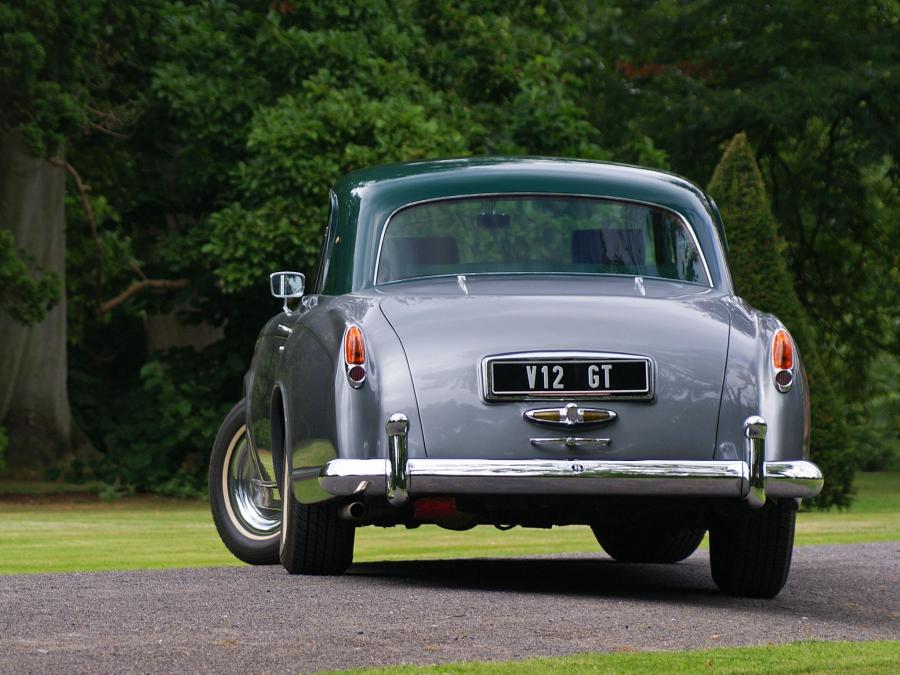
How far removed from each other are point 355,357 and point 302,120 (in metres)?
14.3

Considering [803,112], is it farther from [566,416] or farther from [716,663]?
[716,663]

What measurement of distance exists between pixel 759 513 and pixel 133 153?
61.1 feet

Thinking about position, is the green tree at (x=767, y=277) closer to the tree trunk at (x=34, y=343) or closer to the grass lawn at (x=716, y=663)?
the tree trunk at (x=34, y=343)

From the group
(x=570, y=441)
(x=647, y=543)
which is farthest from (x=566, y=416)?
(x=647, y=543)

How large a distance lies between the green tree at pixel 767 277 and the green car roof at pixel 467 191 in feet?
39.0

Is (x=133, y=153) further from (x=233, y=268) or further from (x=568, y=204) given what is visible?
(x=568, y=204)

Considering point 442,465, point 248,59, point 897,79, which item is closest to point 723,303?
point 442,465

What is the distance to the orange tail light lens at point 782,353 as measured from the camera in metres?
7.37

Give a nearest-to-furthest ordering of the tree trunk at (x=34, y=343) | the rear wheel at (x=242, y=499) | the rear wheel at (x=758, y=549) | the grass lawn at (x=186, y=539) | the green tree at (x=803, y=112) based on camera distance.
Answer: the rear wheel at (x=758, y=549) → the rear wheel at (x=242, y=499) → the grass lawn at (x=186, y=539) → the tree trunk at (x=34, y=343) → the green tree at (x=803, y=112)

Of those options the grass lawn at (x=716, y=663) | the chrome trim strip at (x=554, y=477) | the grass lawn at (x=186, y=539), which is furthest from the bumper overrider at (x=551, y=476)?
the grass lawn at (x=186, y=539)

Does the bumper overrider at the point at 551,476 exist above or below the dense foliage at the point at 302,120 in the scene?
below

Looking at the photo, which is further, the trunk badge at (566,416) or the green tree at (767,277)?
the green tree at (767,277)

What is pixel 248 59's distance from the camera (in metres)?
23.0

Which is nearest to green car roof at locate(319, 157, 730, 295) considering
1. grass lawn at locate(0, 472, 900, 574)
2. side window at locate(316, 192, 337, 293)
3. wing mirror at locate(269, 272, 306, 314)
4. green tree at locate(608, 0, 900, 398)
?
side window at locate(316, 192, 337, 293)
